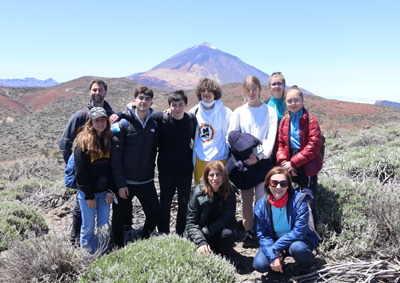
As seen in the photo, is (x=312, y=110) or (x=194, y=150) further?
(x=312, y=110)

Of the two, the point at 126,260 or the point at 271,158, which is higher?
the point at 271,158

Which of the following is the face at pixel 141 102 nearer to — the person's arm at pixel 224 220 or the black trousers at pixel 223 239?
the person's arm at pixel 224 220

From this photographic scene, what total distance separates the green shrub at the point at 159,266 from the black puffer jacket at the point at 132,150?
0.77 meters

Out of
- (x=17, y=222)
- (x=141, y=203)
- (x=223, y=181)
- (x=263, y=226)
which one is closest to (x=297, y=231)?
(x=263, y=226)

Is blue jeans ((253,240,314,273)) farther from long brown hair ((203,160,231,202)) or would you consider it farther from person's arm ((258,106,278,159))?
person's arm ((258,106,278,159))

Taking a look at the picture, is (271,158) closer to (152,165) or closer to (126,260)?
(152,165)

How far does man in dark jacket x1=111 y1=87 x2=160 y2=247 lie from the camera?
281 cm

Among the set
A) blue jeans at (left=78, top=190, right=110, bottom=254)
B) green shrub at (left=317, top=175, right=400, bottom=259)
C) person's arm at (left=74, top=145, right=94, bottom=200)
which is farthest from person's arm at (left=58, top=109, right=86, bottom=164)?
green shrub at (left=317, top=175, right=400, bottom=259)

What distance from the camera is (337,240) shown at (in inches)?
108

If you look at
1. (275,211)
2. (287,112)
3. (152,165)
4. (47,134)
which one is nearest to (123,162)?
(152,165)

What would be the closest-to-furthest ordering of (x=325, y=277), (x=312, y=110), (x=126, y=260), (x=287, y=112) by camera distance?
1. (x=126, y=260)
2. (x=325, y=277)
3. (x=287, y=112)
4. (x=312, y=110)

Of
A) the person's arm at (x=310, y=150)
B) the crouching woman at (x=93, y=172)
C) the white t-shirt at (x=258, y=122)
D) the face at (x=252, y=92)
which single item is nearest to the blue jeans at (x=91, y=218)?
the crouching woman at (x=93, y=172)

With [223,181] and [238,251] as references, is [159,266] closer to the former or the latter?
[223,181]

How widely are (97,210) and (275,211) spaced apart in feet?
6.20
